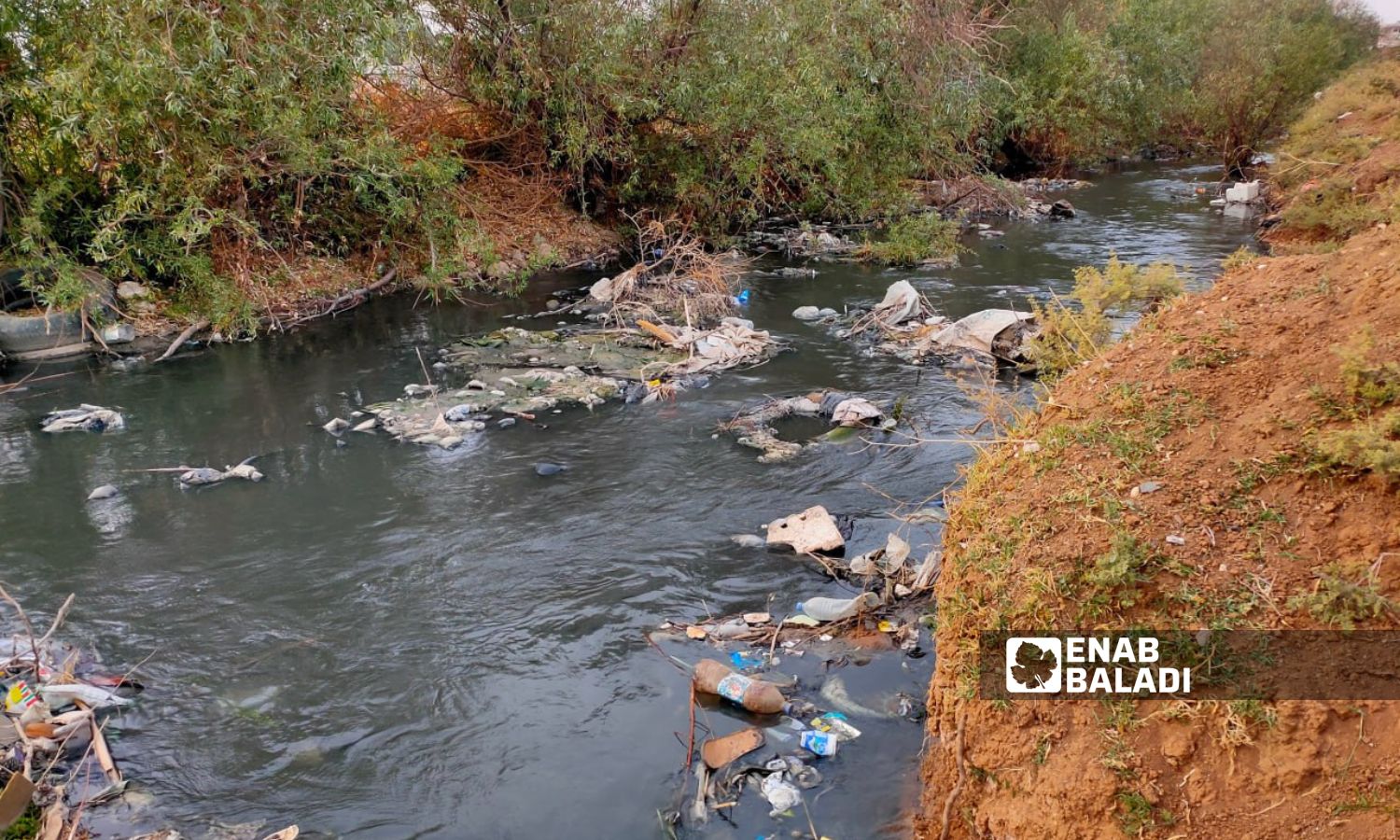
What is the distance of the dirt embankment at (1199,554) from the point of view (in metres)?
2.48

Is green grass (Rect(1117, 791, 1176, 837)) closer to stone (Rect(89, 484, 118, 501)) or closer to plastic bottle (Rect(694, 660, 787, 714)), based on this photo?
plastic bottle (Rect(694, 660, 787, 714))

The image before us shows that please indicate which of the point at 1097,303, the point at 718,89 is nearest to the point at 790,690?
the point at 1097,303

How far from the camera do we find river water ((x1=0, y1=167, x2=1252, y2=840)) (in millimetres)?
3879

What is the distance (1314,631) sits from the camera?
8.37ft

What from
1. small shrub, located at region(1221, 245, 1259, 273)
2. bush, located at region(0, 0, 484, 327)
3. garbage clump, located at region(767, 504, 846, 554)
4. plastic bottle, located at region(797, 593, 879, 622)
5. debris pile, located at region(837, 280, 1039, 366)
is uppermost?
bush, located at region(0, 0, 484, 327)

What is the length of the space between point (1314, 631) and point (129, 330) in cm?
1160

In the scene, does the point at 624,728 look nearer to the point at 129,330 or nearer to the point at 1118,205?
the point at 129,330

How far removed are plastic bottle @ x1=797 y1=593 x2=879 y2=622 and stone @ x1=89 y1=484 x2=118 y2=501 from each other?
5250 mm

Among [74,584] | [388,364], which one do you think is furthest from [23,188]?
[74,584]

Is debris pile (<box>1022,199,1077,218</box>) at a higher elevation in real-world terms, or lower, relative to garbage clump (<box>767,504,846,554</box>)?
higher

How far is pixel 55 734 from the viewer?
158 inches

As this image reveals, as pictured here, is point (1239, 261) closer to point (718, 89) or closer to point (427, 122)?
point (718, 89)

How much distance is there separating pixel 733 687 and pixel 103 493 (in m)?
5.27

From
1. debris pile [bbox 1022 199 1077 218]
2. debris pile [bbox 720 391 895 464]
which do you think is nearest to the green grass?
debris pile [bbox 720 391 895 464]
